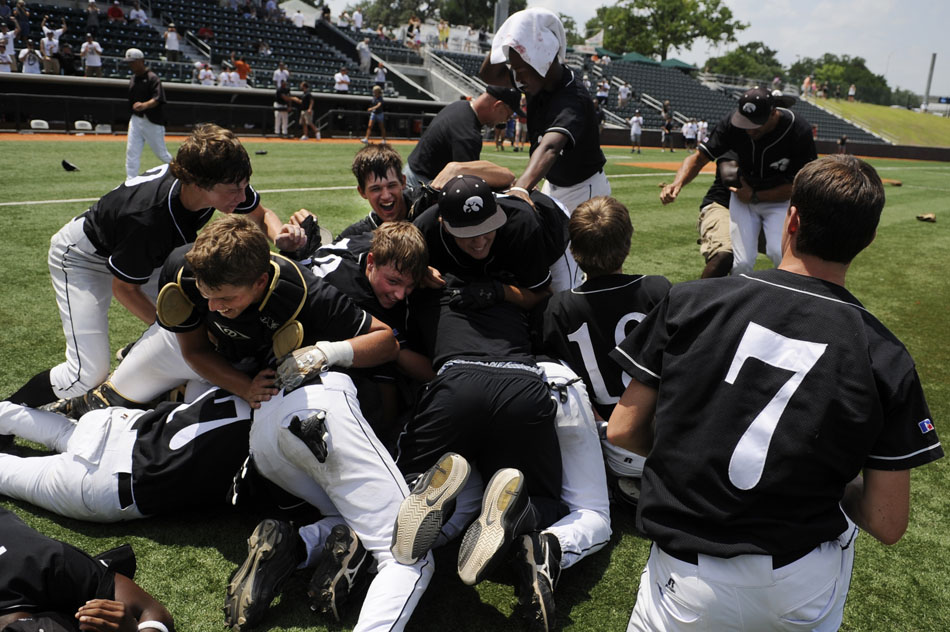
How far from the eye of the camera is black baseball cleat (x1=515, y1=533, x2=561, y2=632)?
256 cm

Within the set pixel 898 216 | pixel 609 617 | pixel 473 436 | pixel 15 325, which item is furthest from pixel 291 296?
pixel 898 216

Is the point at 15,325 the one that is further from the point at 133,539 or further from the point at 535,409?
the point at 535,409

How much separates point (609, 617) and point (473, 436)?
907 millimetres

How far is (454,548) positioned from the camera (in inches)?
124

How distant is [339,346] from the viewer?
3.00 meters

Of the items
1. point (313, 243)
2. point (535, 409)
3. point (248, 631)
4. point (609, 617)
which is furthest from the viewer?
point (313, 243)

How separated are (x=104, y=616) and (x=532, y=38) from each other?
4.20 metres

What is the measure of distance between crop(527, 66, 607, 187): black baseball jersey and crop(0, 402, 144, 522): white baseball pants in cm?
337

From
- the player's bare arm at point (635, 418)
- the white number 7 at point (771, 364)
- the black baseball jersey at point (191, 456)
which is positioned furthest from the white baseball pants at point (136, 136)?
the white number 7 at point (771, 364)

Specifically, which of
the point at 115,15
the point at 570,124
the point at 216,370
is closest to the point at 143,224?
the point at 216,370

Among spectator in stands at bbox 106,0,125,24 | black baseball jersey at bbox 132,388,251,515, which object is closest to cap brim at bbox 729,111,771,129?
black baseball jersey at bbox 132,388,251,515

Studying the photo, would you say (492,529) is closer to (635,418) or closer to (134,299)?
(635,418)

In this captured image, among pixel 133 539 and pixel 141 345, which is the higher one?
pixel 141 345

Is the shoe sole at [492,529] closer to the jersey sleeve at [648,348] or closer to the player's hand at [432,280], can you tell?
the jersey sleeve at [648,348]
